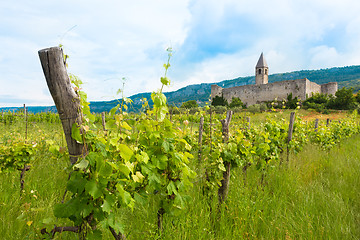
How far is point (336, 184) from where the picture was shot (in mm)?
3340

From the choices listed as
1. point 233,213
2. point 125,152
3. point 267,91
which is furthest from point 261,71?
point 125,152

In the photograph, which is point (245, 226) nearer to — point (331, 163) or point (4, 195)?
point (4, 195)

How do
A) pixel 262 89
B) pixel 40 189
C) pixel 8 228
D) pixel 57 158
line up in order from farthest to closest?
1. pixel 262 89
2. pixel 57 158
3. pixel 40 189
4. pixel 8 228

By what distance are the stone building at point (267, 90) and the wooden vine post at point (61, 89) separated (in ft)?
113

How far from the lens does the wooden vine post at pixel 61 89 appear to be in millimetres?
1260

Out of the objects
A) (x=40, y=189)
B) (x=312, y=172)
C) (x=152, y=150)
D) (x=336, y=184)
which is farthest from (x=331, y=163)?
(x=40, y=189)

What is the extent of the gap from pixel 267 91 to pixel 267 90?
18cm

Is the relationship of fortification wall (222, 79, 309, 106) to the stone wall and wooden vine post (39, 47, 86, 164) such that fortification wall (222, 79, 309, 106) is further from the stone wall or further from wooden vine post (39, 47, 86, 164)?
wooden vine post (39, 47, 86, 164)

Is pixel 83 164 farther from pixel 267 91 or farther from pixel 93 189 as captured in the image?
pixel 267 91

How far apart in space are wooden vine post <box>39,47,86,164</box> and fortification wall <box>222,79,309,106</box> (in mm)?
35903

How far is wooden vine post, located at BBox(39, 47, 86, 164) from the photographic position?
1.26m

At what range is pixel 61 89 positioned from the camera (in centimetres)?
128

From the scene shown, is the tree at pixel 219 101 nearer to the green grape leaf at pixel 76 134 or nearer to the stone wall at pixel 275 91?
the stone wall at pixel 275 91

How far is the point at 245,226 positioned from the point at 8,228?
237 cm
